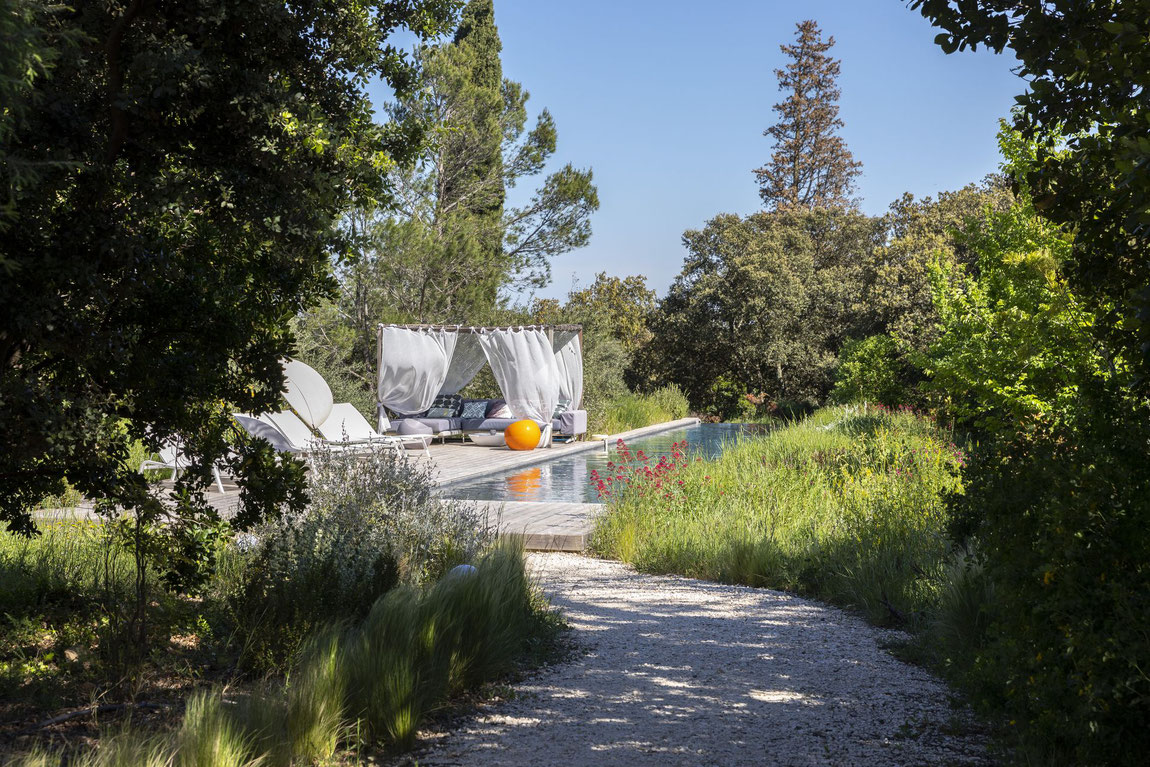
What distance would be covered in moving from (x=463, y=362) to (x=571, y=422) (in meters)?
2.62

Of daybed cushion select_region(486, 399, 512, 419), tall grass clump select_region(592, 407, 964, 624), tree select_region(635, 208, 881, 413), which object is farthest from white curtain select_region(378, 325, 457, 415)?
tree select_region(635, 208, 881, 413)

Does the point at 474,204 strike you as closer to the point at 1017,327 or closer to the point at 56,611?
the point at 1017,327

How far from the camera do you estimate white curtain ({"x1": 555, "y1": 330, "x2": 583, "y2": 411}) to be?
17.9 meters

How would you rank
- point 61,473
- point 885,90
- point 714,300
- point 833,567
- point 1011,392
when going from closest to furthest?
point 61,473 → point 833,567 → point 1011,392 → point 885,90 → point 714,300

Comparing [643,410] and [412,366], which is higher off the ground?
[412,366]

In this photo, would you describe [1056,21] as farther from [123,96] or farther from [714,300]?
[714,300]

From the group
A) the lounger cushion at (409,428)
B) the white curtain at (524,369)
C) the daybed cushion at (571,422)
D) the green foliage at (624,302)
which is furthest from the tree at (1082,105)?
the green foliage at (624,302)

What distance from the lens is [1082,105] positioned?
312 centimetres

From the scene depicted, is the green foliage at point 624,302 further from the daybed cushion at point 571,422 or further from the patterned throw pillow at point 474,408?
the daybed cushion at point 571,422

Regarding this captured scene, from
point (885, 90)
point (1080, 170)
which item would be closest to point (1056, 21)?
point (1080, 170)

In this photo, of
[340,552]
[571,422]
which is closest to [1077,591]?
[340,552]

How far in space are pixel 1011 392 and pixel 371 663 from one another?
764cm

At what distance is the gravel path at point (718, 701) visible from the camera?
9.81ft

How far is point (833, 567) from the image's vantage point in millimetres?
5574
